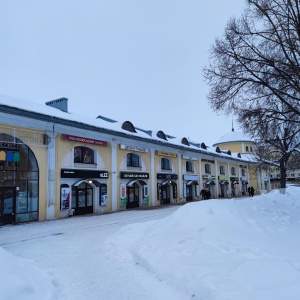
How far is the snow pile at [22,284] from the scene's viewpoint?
430 centimetres

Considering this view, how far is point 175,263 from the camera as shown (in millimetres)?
6086

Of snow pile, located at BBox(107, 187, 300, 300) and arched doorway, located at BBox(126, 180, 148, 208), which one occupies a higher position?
arched doorway, located at BBox(126, 180, 148, 208)

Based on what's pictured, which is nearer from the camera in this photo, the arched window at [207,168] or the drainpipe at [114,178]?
the drainpipe at [114,178]

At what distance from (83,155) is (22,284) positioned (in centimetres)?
1630

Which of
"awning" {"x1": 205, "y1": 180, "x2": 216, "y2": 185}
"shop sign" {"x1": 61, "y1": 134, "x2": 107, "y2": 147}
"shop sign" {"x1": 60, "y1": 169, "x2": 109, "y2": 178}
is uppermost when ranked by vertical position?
"shop sign" {"x1": 61, "y1": 134, "x2": 107, "y2": 147}

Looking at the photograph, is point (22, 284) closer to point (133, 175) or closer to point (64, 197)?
point (64, 197)

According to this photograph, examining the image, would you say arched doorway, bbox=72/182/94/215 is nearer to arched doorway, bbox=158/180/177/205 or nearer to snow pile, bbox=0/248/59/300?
arched doorway, bbox=158/180/177/205

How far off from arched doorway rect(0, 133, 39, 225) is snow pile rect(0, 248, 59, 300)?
11.3 metres

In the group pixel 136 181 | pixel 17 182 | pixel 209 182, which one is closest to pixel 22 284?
pixel 17 182

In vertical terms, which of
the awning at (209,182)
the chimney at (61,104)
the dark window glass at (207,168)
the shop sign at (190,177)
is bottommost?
the awning at (209,182)

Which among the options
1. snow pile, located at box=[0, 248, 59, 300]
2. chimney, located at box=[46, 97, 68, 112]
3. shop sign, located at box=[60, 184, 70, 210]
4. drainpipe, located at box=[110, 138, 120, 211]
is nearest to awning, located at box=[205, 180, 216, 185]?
drainpipe, located at box=[110, 138, 120, 211]

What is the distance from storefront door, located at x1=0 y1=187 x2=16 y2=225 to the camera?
15.3m

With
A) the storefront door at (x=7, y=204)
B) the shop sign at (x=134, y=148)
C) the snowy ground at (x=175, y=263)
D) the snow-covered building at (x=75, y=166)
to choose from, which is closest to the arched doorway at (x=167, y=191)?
the snow-covered building at (x=75, y=166)

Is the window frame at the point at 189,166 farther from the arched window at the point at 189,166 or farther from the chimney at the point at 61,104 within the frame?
the chimney at the point at 61,104
